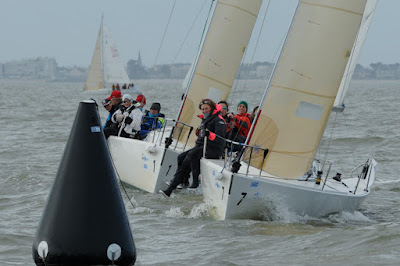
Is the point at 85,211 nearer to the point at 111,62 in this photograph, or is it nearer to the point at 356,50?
the point at 356,50

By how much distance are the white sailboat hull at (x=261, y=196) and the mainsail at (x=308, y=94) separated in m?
0.33

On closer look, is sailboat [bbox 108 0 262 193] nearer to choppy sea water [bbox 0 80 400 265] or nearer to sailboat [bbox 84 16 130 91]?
choppy sea water [bbox 0 80 400 265]

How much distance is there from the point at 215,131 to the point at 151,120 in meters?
3.28

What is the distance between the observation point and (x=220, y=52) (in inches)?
466

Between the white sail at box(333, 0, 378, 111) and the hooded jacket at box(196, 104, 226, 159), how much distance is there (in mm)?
2956

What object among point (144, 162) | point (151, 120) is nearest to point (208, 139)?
point (144, 162)

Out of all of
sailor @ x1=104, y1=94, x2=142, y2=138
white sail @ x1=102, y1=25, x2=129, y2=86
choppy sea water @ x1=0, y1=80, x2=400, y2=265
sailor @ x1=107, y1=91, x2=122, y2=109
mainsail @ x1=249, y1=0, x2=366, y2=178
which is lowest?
choppy sea water @ x1=0, y1=80, x2=400, y2=265

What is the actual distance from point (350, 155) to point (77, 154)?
12.7m

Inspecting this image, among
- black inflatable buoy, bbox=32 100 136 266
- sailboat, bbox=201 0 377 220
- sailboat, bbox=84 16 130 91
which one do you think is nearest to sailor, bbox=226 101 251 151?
sailboat, bbox=201 0 377 220

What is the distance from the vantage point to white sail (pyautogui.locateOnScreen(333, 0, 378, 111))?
11.2 metres

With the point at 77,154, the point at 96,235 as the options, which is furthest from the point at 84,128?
the point at 96,235

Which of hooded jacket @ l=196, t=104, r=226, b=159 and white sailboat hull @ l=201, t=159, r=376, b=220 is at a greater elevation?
hooded jacket @ l=196, t=104, r=226, b=159

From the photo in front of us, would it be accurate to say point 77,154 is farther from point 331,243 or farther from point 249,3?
point 249,3

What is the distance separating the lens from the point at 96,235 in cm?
418
